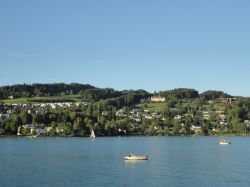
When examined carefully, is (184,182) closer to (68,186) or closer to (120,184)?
(120,184)

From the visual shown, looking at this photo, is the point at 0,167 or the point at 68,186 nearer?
the point at 68,186

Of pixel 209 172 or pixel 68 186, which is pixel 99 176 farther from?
pixel 209 172

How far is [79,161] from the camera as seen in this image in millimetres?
91062

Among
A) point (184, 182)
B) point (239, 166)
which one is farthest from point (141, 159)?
point (184, 182)

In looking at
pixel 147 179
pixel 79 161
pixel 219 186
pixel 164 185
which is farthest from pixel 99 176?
pixel 79 161

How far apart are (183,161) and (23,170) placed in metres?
29.7

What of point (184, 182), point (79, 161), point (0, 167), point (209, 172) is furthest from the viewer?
point (79, 161)

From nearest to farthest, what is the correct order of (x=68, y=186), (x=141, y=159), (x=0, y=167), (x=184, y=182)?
(x=68, y=186)
(x=184, y=182)
(x=0, y=167)
(x=141, y=159)

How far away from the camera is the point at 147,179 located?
66625 millimetres

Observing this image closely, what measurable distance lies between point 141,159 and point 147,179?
30842mm

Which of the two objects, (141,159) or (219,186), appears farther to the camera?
(141,159)

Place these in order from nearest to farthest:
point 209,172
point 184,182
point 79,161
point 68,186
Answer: point 68,186
point 184,182
point 209,172
point 79,161

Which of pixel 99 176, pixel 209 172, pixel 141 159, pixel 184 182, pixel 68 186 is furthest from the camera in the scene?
pixel 141 159

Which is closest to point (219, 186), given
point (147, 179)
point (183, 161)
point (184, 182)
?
point (184, 182)
